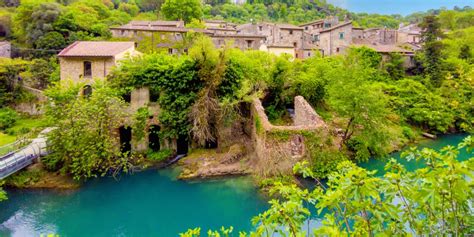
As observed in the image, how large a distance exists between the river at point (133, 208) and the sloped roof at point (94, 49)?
8.21 meters

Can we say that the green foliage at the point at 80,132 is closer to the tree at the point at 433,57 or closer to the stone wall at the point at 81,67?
the stone wall at the point at 81,67

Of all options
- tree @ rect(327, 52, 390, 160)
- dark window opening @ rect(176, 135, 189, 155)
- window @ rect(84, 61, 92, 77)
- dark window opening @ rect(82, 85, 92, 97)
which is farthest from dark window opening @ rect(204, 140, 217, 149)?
window @ rect(84, 61, 92, 77)

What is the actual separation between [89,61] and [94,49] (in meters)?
0.96

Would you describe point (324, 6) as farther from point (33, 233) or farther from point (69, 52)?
point (33, 233)

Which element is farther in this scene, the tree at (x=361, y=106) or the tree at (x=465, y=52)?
the tree at (x=465, y=52)

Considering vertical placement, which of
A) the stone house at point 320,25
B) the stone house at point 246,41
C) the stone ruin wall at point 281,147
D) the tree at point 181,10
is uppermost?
the tree at point 181,10

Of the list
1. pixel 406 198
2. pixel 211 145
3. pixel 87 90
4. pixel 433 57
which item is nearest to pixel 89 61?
pixel 87 90

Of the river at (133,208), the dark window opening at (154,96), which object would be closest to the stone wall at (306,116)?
the river at (133,208)

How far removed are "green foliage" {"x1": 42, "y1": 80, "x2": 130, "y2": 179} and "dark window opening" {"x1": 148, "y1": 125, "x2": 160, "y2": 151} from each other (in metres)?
3.40

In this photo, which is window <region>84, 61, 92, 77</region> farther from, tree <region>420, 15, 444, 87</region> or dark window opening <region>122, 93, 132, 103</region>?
tree <region>420, 15, 444, 87</region>

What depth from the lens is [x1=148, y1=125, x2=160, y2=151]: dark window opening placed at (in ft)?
66.1

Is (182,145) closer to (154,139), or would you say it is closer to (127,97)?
(154,139)

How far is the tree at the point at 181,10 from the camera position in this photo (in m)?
53.8

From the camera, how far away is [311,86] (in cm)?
2397
